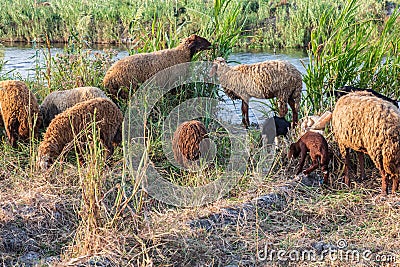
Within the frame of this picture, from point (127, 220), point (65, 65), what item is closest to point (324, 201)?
point (127, 220)

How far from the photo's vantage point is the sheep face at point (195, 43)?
266 inches

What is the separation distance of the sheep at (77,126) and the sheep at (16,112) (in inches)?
21.7

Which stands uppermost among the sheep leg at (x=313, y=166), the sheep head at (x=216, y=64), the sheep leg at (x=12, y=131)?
the sheep head at (x=216, y=64)

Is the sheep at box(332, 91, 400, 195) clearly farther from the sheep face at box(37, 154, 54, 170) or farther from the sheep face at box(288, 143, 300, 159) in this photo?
the sheep face at box(37, 154, 54, 170)

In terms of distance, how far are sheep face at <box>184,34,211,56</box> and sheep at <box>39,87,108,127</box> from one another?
125 cm

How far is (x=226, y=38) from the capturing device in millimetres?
7180

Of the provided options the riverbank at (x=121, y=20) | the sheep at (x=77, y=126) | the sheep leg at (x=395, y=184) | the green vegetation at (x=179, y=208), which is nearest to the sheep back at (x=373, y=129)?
the sheep leg at (x=395, y=184)

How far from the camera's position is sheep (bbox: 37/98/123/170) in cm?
552

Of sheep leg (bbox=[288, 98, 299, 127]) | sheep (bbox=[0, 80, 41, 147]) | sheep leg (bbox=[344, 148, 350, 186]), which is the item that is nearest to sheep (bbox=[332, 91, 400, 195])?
sheep leg (bbox=[344, 148, 350, 186])

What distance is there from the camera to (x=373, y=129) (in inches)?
189

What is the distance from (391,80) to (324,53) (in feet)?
2.85

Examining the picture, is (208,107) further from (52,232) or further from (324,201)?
(52,232)

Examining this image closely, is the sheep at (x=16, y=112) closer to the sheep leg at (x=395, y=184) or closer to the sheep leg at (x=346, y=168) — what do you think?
the sheep leg at (x=346, y=168)

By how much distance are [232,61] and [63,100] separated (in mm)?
Result: 2391
